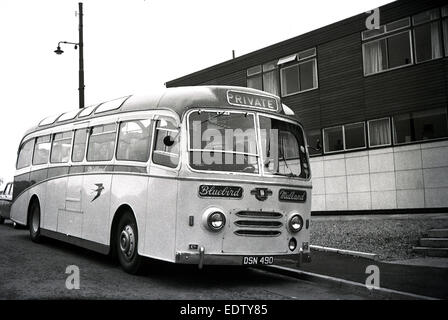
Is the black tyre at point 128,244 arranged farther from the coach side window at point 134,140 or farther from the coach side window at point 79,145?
the coach side window at point 79,145

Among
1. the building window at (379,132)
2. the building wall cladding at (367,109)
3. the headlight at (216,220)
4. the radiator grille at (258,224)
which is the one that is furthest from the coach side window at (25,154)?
the building window at (379,132)

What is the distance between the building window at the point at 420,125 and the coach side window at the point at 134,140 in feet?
36.1

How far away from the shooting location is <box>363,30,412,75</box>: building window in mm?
17453

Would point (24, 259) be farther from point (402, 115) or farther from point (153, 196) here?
point (402, 115)

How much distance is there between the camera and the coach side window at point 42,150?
12.9 m

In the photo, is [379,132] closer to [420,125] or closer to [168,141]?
[420,125]

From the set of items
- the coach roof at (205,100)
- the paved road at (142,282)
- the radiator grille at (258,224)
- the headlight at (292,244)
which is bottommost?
the paved road at (142,282)

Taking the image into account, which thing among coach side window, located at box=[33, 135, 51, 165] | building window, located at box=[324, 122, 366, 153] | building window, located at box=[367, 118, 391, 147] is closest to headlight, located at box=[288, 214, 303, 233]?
Result: coach side window, located at box=[33, 135, 51, 165]

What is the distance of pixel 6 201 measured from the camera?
64.5 ft

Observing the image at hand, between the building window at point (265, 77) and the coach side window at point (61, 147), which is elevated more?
the building window at point (265, 77)

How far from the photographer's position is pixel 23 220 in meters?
14.0

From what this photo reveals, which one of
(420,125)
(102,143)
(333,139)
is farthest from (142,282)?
(333,139)
